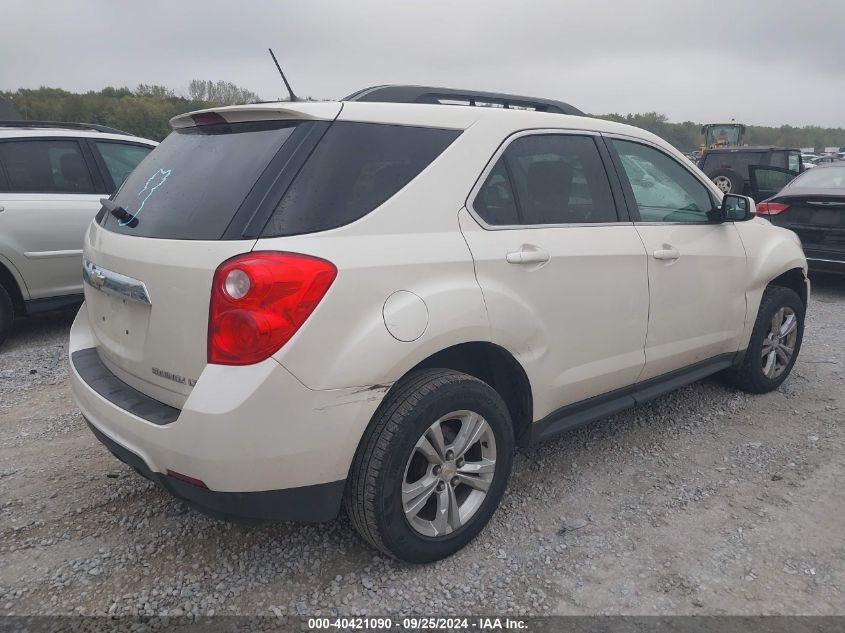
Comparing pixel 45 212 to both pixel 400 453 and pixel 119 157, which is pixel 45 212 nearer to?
pixel 119 157

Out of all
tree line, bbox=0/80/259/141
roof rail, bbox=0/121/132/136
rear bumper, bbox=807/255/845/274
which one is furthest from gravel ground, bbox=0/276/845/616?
tree line, bbox=0/80/259/141

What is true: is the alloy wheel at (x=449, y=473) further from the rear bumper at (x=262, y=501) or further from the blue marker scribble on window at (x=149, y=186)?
the blue marker scribble on window at (x=149, y=186)

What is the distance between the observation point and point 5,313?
4902 millimetres

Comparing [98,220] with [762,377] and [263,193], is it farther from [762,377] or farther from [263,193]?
[762,377]

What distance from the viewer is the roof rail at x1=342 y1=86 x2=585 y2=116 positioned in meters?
2.60

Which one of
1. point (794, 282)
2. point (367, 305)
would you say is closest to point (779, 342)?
point (794, 282)

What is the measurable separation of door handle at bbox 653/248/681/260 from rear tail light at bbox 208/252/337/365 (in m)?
1.84

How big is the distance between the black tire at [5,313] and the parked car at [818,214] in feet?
25.2

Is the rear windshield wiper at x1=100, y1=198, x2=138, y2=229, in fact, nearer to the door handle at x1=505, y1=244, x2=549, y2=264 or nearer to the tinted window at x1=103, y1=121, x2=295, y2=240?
the tinted window at x1=103, y1=121, x2=295, y2=240

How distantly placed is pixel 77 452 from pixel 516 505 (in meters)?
2.28

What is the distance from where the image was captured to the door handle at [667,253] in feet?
10.1

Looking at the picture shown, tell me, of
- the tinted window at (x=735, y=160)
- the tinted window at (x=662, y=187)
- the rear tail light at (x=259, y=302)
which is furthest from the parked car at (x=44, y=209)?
the tinted window at (x=735, y=160)

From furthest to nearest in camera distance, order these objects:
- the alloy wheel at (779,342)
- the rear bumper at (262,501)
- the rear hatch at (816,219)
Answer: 1. the rear hatch at (816,219)
2. the alloy wheel at (779,342)
3. the rear bumper at (262,501)

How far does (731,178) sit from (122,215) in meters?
13.1
